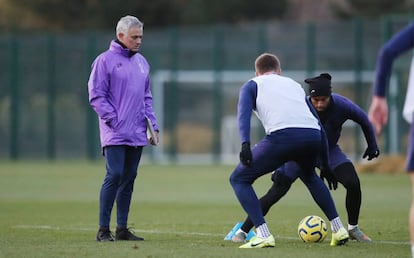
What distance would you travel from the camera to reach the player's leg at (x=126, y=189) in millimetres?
10922

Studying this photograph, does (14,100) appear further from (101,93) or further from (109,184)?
(109,184)

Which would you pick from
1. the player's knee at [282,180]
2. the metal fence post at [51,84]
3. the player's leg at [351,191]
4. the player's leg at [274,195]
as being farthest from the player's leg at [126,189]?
the metal fence post at [51,84]

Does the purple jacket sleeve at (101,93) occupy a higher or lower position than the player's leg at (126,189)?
higher

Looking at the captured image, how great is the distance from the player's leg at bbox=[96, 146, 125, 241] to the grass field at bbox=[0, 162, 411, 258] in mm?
196

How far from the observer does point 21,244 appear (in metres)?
10.5

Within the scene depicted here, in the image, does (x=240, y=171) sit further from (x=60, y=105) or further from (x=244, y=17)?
(x=244, y=17)

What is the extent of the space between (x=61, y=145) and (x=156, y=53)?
4.46 meters

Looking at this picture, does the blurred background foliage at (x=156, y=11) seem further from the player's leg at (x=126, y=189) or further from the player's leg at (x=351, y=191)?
the player's leg at (x=351, y=191)

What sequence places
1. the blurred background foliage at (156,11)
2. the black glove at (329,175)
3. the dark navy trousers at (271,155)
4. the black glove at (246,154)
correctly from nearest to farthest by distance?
the black glove at (246,154) < the dark navy trousers at (271,155) < the black glove at (329,175) < the blurred background foliage at (156,11)

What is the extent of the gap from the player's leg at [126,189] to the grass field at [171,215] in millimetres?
297

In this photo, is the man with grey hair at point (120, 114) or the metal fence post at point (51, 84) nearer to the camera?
the man with grey hair at point (120, 114)

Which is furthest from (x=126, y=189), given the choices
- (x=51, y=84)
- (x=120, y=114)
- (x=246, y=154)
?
(x=51, y=84)

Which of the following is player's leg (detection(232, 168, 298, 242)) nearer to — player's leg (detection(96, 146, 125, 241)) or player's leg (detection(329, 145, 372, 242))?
player's leg (detection(329, 145, 372, 242))

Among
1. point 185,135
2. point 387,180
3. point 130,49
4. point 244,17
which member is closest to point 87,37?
point 185,135
